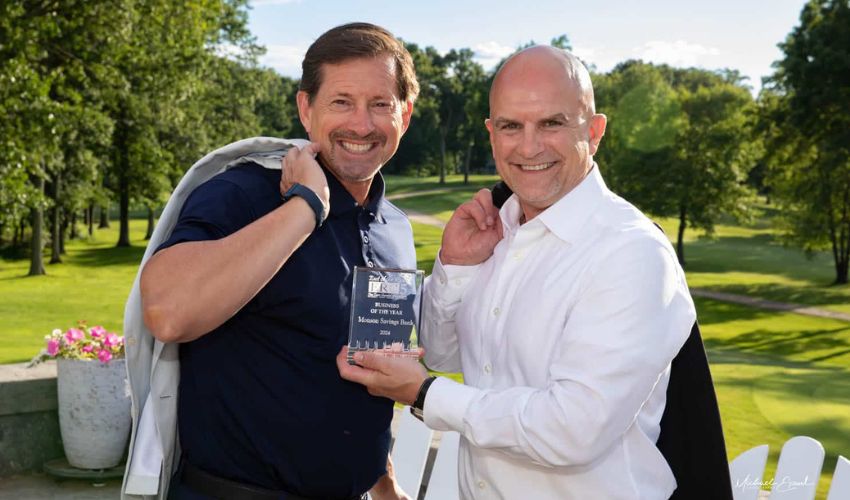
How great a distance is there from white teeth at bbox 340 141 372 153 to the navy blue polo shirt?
29cm

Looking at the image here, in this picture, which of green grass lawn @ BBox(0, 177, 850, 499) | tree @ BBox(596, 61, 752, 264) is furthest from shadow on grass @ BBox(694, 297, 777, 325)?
tree @ BBox(596, 61, 752, 264)

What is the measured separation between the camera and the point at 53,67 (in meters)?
24.1

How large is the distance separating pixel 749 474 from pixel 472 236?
8.09 ft

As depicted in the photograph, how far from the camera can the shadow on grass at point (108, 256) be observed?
42219mm

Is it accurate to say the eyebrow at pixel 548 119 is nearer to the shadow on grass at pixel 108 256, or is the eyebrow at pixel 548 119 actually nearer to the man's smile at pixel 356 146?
the man's smile at pixel 356 146

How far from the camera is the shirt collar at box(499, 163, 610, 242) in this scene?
8.96 ft

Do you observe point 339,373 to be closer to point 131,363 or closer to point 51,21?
point 131,363

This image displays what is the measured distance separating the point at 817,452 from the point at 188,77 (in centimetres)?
2460

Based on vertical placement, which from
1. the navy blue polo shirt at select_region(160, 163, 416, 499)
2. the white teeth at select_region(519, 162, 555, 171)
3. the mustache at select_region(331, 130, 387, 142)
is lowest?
the navy blue polo shirt at select_region(160, 163, 416, 499)

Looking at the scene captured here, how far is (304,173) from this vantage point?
2.89 m

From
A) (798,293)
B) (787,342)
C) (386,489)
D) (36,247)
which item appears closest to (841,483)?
(386,489)

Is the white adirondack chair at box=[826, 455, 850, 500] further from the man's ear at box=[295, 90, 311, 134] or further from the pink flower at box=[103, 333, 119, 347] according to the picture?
the pink flower at box=[103, 333, 119, 347]

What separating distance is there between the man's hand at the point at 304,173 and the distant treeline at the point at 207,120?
62.5 ft

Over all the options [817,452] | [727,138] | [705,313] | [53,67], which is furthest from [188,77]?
[727,138]
